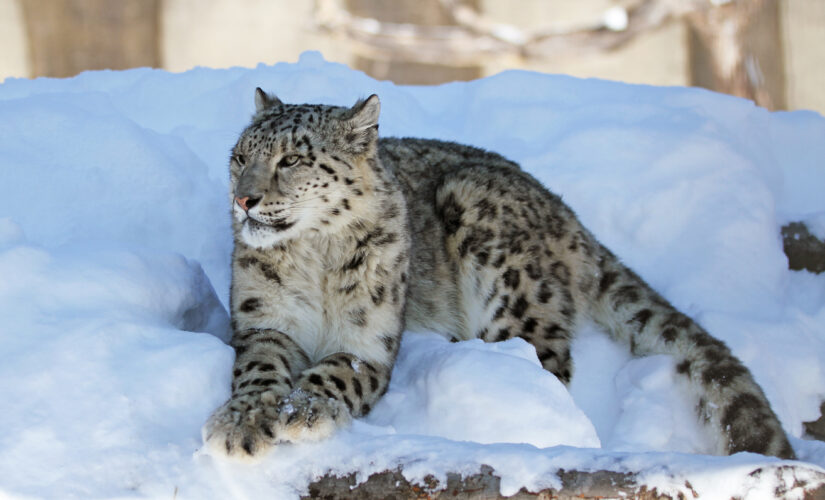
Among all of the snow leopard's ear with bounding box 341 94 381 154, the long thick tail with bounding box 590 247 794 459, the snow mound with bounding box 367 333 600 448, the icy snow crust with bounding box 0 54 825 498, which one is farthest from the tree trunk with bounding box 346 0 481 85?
the snow mound with bounding box 367 333 600 448

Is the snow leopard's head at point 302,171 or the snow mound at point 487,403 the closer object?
the snow mound at point 487,403

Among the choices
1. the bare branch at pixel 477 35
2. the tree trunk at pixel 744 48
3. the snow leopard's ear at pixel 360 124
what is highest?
the bare branch at pixel 477 35

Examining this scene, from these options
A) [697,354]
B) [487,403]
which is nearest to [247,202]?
[487,403]

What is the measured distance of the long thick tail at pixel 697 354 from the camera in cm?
397

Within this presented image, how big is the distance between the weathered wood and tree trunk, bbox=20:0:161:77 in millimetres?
11142

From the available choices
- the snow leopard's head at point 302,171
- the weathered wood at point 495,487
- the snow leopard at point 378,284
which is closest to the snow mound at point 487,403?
the snow leopard at point 378,284

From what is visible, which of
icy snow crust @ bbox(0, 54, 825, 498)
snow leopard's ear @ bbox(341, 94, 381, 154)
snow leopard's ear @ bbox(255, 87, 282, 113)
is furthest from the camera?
snow leopard's ear @ bbox(255, 87, 282, 113)

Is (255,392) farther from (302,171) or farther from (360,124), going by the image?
(360,124)

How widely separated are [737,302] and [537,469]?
110 inches

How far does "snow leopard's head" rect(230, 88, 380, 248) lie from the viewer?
379 cm

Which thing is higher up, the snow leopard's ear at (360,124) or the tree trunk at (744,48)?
the tree trunk at (744,48)

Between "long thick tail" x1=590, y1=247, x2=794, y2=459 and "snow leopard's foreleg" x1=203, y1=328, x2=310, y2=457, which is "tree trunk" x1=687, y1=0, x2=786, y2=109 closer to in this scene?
"long thick tail" x1=590, y1=247, x2=794, y2=459

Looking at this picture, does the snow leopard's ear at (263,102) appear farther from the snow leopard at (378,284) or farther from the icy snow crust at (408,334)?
the icy snow crust at (408,334)

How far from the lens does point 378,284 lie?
407cm
